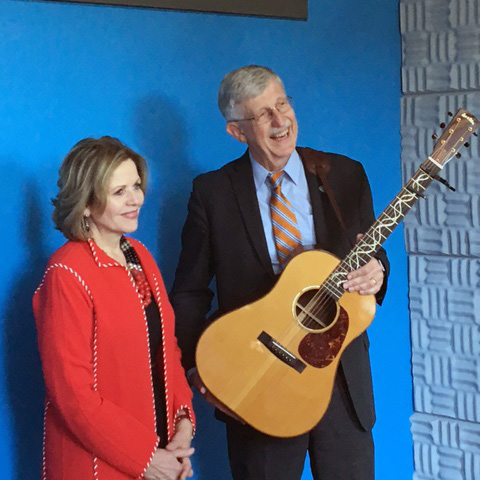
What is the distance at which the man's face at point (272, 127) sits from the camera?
2.77 meters

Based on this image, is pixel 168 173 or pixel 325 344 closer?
pixel 325 344

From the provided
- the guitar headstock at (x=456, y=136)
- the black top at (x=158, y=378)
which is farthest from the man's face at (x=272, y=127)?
the black top at (x=158, y=378)

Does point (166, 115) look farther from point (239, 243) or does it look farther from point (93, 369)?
point (93, 369)

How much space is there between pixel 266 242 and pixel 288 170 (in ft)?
0.73

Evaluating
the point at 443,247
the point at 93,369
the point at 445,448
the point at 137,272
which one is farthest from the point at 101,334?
the point at 445,448

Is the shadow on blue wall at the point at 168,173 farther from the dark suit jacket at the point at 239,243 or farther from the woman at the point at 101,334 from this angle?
the woman at the point at 101,334

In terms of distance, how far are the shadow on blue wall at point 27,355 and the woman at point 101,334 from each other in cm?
29

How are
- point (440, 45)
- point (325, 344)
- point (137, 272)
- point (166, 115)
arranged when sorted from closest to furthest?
point (137, 272), point (325, 344), point (166, 115), point (440, 45)

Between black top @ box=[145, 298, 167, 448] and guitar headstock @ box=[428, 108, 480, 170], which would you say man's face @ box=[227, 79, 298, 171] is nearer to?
guitar headstock @ box=[428, 108, 480, 170]

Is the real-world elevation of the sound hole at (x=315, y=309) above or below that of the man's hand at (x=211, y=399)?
above

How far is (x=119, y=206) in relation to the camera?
96.6 inches

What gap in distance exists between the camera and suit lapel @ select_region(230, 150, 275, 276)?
2811 millimetres

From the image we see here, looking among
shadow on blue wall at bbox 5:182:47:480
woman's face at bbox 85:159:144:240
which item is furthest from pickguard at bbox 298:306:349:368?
shadow on blue wall at bbox 5:182:47:480

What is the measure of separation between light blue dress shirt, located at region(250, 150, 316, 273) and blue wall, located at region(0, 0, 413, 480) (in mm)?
384
